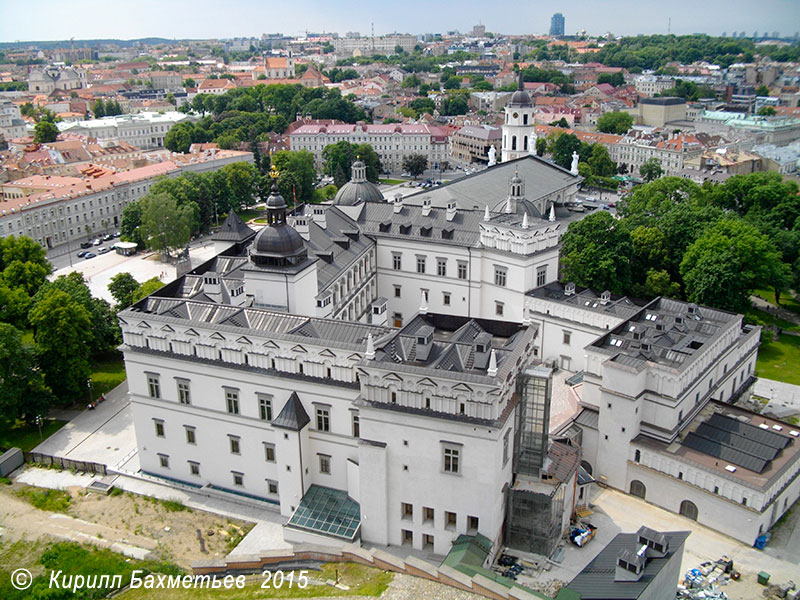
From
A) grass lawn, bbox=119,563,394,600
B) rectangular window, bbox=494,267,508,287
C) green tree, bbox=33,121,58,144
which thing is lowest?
grass lawn, bbox=119,563,394,600

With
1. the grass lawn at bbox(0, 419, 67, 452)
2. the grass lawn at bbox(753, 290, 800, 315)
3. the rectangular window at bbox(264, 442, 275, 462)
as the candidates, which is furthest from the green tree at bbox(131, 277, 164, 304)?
the grass lawn at bbox(753, 290, 800, 315)

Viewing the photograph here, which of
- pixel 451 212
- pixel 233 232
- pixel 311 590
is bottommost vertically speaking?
pixel 311 590

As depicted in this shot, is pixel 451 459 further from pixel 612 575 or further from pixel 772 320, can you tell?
pixel 772 320

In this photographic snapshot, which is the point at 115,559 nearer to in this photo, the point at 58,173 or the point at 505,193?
the point at 505,193

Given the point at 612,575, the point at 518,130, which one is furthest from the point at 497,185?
the point at 612,575

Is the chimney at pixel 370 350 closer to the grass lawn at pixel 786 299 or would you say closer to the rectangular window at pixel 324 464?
the rectangular window at pixel 324 464

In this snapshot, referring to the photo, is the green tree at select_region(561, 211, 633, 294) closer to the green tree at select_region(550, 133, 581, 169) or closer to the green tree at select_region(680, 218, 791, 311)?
the green tree at select_region(680, 218, 791, 311)

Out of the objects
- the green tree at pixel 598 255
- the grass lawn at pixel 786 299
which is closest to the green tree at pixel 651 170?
the grass lawn at pixel 786 299
